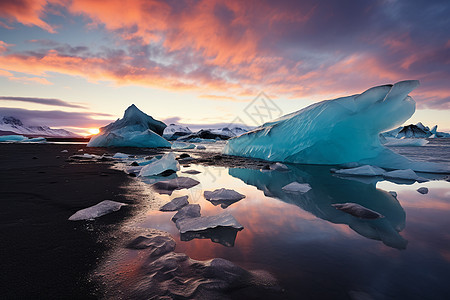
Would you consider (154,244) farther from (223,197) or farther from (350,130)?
(350,130)

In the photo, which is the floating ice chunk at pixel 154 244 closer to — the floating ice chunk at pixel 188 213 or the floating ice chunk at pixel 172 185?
the floating ice chunk at pixel 188 213

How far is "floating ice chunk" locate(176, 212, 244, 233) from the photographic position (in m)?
1.70

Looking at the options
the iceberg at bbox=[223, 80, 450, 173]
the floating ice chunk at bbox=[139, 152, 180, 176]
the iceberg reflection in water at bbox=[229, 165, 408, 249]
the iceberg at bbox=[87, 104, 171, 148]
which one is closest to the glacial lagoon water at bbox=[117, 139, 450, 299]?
the iceberg reflection in water at bbox=[229, 165, 408, 249]

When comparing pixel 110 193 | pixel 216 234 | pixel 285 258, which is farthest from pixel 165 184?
pixel 285 258

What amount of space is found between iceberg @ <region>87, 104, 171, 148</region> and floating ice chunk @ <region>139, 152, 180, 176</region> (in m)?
12.5

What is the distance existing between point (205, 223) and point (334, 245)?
0.99 meters

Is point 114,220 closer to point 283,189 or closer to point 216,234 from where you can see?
point 216,234

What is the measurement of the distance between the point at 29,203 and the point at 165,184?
63.5 inches

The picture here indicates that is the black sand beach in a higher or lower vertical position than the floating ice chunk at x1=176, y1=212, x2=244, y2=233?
lower

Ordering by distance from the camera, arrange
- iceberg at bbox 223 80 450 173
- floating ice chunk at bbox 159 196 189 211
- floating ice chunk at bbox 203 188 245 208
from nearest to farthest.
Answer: floating ice chunk at bbox 159 196 189 211 → floating ice chunk at bbox 203 188 245 208 → iceberg at bbox 223 80 450 173

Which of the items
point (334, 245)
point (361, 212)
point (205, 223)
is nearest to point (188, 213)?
point (205, 223)

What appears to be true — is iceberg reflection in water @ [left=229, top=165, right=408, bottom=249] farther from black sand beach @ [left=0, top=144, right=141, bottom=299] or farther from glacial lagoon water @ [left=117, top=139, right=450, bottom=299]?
black sand beach @ [left=0, top=144, right=141, bottom=299]

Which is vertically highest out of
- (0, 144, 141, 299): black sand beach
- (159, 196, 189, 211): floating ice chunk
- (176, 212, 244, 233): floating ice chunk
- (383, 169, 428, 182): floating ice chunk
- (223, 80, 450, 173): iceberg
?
(223, 80, 450, 173): iceberg

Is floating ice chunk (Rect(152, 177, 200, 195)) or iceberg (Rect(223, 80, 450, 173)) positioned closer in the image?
floating ice chunk (Rect(152, 177, 200, 195))
